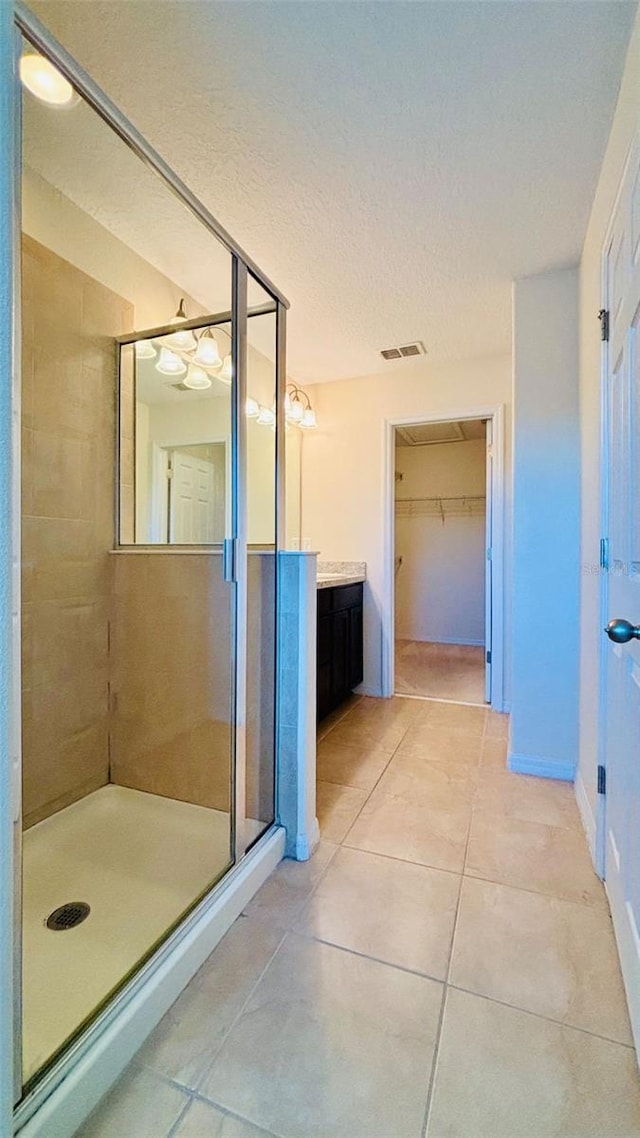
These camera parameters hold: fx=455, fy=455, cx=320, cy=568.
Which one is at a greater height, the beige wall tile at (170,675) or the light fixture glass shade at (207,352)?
the light fixture glass shade at (207,352)

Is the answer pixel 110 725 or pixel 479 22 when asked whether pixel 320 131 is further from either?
pixel 110 725

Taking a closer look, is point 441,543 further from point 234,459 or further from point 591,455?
point 234,459

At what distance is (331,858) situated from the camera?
1.58 meters

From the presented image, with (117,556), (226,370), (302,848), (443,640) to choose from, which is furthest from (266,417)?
(443,640)

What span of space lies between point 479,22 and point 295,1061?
244 cm

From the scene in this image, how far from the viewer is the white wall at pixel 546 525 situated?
2131 mm

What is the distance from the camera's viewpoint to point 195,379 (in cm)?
217

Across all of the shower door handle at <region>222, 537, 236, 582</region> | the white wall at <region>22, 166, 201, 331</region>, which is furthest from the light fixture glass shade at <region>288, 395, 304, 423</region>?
the shower door handle at <region>222, 537, 236, 582</region>

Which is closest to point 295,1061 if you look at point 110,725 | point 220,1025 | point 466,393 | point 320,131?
point 220,1025

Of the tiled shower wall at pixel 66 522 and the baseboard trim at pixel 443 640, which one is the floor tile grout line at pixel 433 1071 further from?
the baseboard trim at pixel 443 640

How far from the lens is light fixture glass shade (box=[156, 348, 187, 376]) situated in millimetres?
2145

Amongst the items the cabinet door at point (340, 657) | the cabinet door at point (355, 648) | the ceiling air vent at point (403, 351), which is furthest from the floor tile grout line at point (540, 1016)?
the ceiling air vent at point (403, 351)

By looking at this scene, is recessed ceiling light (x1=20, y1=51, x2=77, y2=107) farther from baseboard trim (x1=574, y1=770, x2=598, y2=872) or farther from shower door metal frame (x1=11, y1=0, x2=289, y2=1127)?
baseboard trim (x1=574, y1=770, x2=598, y2=872)

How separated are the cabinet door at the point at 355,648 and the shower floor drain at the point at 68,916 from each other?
6.49 ft
